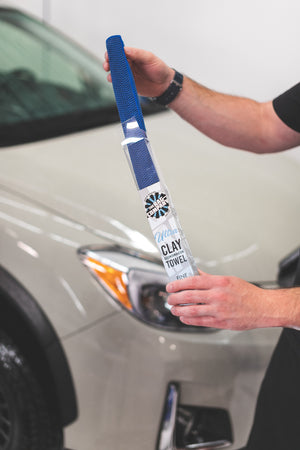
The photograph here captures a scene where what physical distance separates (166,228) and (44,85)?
4.15 ft

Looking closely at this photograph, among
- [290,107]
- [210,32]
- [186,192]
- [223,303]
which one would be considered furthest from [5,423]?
[210,32]

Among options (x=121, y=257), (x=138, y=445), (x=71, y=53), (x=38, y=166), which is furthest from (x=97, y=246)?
(x=71, y=53)

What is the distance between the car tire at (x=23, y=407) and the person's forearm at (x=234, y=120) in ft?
2.25

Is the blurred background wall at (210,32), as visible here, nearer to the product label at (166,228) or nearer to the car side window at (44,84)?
the car side window at (44,84)

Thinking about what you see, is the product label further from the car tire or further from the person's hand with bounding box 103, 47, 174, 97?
the car tire

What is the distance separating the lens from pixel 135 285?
117 centimetres

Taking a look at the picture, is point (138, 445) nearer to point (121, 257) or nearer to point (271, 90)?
point (121, 257)

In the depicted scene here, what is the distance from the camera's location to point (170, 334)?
116 centimetres

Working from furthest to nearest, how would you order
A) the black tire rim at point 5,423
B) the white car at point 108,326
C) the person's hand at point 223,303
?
the black tire rim at point 5,423 < the white car at point 108,326 < the person's hand at point 223,303

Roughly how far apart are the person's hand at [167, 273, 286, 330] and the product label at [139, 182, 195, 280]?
0.9 inches

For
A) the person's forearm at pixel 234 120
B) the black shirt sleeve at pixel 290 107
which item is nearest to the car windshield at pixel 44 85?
the person's forearm at pixel 234 120

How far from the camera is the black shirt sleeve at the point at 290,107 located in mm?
1046

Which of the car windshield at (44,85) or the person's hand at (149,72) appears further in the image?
the car windshield at (44,85)

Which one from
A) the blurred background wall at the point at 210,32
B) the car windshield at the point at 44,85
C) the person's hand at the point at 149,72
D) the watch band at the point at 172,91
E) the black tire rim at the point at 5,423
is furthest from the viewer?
the blurred background wall at the point at 210,32
